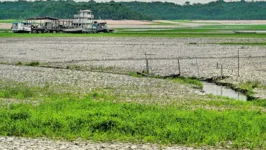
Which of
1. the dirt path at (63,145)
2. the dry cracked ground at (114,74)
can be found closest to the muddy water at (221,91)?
the dry cracked ground at (114,74)

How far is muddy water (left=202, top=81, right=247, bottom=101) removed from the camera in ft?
→ 89.7

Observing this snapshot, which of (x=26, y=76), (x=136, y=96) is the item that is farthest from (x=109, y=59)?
(x=136, y=96)

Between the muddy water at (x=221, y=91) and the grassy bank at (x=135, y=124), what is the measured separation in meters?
6.32

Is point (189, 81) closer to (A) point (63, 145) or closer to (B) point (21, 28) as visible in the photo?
(A) point (63, 145)

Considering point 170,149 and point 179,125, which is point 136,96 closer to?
point 179,125

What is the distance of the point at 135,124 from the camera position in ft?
57.7

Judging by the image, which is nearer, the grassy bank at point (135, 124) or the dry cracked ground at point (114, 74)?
the dry cracked ground at point (114, 74)

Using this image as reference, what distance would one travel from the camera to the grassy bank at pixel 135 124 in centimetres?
1628

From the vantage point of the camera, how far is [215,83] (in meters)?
33.0

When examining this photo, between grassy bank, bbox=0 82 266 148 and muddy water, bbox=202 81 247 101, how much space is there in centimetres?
632

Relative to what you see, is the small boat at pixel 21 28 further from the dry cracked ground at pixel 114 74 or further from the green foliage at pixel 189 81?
the green foliage at pixel 189 81

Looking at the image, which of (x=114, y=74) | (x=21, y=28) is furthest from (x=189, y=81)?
(x=21, y=28)

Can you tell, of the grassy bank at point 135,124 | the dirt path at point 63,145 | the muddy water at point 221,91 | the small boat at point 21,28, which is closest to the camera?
the dirt path at point 63,145

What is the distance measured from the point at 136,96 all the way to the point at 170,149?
10.8 meters
